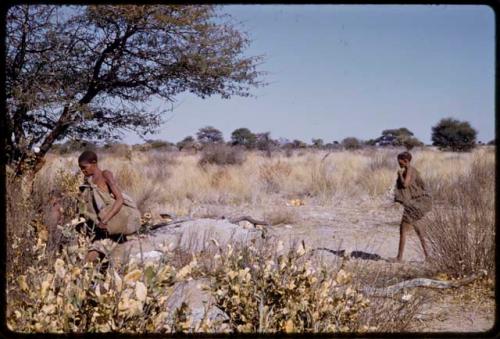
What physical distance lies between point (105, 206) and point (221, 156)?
69.2ft

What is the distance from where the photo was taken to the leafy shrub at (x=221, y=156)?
25891 mm

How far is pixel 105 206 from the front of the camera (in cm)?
546

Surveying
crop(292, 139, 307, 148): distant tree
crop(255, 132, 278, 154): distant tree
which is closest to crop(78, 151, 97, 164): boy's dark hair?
crop(255, 132, 278, 154): distant tree

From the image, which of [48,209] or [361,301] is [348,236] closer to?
[48,209]

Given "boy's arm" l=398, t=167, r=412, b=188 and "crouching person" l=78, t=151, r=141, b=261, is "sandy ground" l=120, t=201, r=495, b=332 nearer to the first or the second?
"boy's arm" l=398, t=167, r=412, b=188

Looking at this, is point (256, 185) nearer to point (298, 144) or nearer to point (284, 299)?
point (284, 299)

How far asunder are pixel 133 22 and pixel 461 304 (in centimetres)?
501

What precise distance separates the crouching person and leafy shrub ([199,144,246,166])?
65.3 feet

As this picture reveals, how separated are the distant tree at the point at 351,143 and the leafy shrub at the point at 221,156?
20.0 meters

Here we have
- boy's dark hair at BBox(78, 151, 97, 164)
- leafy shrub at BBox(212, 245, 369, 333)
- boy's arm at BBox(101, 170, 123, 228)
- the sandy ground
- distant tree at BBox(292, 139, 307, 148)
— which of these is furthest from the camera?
distant tree at BBox(292, 139, 307, 148)

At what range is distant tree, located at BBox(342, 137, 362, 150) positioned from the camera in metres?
46.0

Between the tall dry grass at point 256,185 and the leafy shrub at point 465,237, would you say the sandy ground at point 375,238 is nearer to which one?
the leafy shrub at point 465,237

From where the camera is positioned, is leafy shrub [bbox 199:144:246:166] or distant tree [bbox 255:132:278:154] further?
distant tree [bbox 255:132:278:154]

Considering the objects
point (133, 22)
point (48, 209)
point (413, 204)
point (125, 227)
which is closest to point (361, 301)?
point (125, 227)
